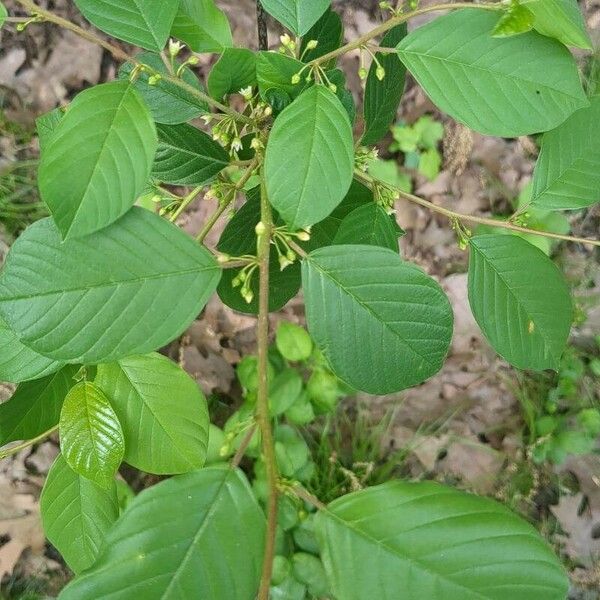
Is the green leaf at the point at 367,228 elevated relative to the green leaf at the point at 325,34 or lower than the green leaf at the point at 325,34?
lower

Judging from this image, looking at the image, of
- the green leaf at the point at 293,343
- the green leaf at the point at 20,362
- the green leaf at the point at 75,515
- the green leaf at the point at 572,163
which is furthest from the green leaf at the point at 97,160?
the green leaf at the point at 293,343

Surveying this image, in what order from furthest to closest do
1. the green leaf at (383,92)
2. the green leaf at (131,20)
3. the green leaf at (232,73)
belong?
the green leaf at (383,92)
the green leaf at (232,73)
the green leaf at (131,20)

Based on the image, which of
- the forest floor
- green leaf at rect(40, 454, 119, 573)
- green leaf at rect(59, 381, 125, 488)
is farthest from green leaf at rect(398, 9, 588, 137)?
the forest floor

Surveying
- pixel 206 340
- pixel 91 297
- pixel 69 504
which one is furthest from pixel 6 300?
pixel 206 340

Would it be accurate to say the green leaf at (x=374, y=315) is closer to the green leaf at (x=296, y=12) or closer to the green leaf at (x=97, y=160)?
the green leaf at (x=97, y=160)

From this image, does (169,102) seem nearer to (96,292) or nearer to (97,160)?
(97,160)

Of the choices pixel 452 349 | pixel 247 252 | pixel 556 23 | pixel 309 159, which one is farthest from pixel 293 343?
pixel 556 23

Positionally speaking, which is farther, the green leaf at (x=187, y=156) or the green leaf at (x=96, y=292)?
the green leaf at (x=187, y=156)

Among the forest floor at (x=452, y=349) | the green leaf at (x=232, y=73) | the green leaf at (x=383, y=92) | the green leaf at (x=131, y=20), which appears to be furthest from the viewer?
the forest floor at (x=452, y=349)

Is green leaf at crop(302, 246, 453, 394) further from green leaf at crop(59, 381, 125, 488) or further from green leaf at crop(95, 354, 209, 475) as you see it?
green leaf at crop(59, 381, 125, 488)
